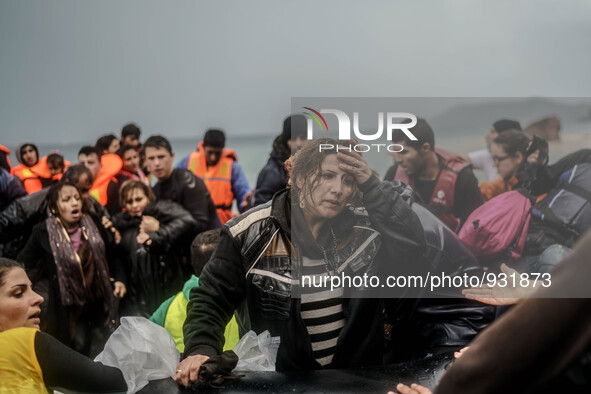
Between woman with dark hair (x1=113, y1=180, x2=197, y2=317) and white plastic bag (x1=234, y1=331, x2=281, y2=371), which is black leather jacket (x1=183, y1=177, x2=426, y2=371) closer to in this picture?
white plastic bag (x1=234, y1=331, x2=281, y2=371)

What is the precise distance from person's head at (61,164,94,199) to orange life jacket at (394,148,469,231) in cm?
224

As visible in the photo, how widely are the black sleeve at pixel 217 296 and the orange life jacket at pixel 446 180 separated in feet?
1.81

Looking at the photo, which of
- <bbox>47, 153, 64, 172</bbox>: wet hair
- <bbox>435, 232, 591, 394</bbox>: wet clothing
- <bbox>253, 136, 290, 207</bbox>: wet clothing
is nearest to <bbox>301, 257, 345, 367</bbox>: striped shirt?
<bbox>435, 232, 591, 394</bbox>: wet clothing

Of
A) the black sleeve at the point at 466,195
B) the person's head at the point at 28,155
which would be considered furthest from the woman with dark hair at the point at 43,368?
the person's head at the point at 28,155

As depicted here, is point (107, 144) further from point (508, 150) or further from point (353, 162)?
point (508, 150)

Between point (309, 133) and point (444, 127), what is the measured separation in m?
0.40

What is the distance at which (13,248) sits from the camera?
3.44 meters

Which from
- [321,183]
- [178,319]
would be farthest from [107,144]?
[321,183]

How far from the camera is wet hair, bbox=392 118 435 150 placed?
1751mm

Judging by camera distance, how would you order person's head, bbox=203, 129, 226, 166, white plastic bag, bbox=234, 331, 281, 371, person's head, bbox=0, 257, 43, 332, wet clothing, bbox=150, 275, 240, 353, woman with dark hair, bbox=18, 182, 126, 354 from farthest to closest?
person's head, bbox=203, 129, 226, 166, woman with dark hair, bbox=18, 182, 126, 354, wet clothing, bbox=150, 275, 240, 353, white plastic bag, bbox=234, 331, 281, 371, person's head, bbox=0, 257, 43, 332

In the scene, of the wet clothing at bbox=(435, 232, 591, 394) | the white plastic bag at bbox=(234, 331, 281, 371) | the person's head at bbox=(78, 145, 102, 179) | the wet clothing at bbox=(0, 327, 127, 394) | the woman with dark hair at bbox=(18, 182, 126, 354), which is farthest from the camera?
the person's head at bbox=(78, 145, 102, 179)

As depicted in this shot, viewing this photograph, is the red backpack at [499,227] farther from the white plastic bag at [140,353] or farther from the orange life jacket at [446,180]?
the white plastic bag at [140,353]

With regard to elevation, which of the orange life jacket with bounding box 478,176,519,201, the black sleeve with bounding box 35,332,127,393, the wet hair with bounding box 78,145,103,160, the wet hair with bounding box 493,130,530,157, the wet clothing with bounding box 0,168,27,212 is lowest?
the black sleeve with bounding box 35,332,127,393

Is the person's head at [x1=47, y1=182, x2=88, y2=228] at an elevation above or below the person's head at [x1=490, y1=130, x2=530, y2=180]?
below
